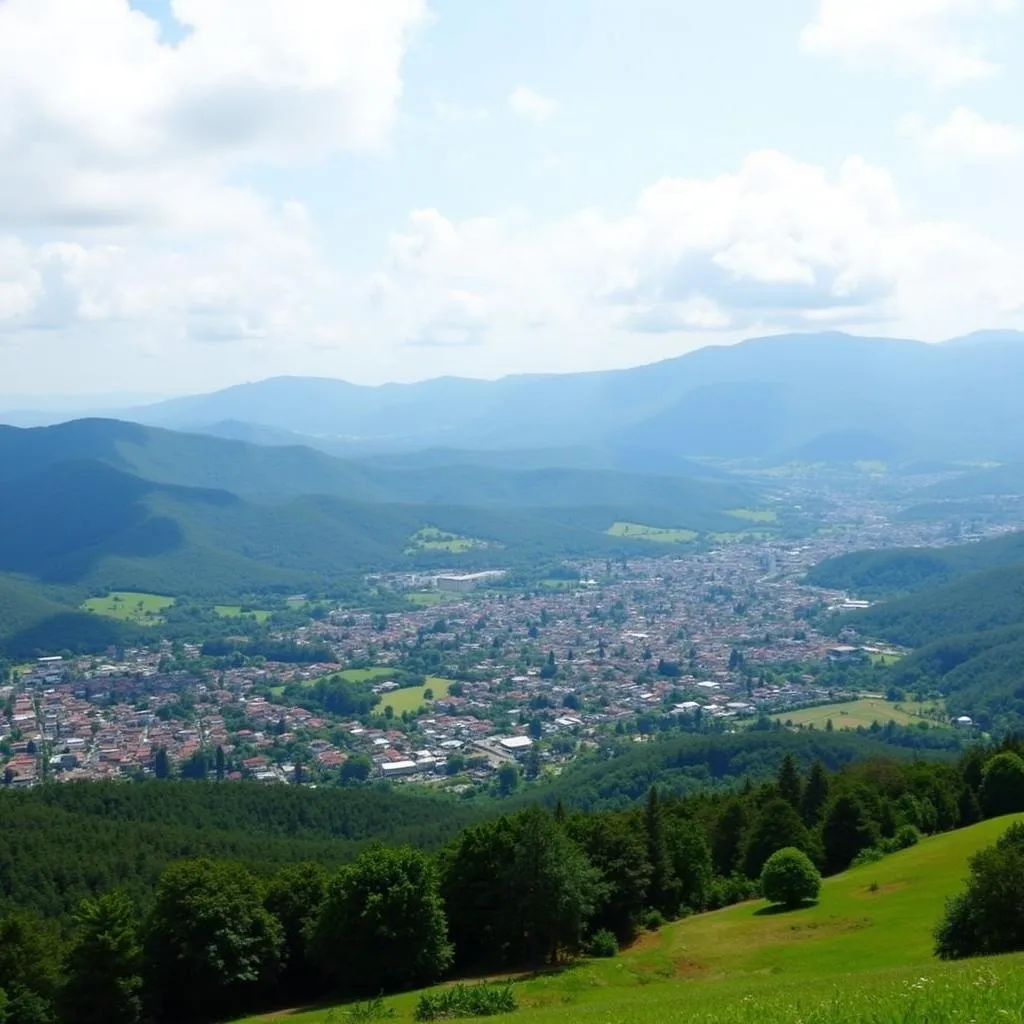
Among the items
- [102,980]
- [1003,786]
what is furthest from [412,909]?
[1003,786]

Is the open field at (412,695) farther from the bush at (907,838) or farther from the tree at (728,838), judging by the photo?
the bush at (907,838)

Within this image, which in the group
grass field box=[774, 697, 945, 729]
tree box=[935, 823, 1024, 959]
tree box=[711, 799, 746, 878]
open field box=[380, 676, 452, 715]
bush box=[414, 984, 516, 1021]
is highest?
tree box=[935, 823, 1024, 959]

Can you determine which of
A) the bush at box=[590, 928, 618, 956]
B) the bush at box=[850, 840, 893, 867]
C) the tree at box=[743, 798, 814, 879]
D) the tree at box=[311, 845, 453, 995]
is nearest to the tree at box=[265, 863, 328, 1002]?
the tree at box=[311, 845, 453, 995]

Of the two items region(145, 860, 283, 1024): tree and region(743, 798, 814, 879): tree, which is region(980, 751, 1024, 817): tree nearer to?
region(743, 798, 814, 879): tree

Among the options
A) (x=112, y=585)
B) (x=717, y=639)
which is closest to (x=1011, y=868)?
(x=717, y=639)

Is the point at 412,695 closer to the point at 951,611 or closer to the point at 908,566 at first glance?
the point at 951,611

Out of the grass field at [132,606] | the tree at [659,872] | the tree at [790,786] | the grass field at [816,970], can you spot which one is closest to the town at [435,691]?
the grass field at [132,606]

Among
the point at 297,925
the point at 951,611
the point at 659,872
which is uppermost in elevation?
the point at 297,925
